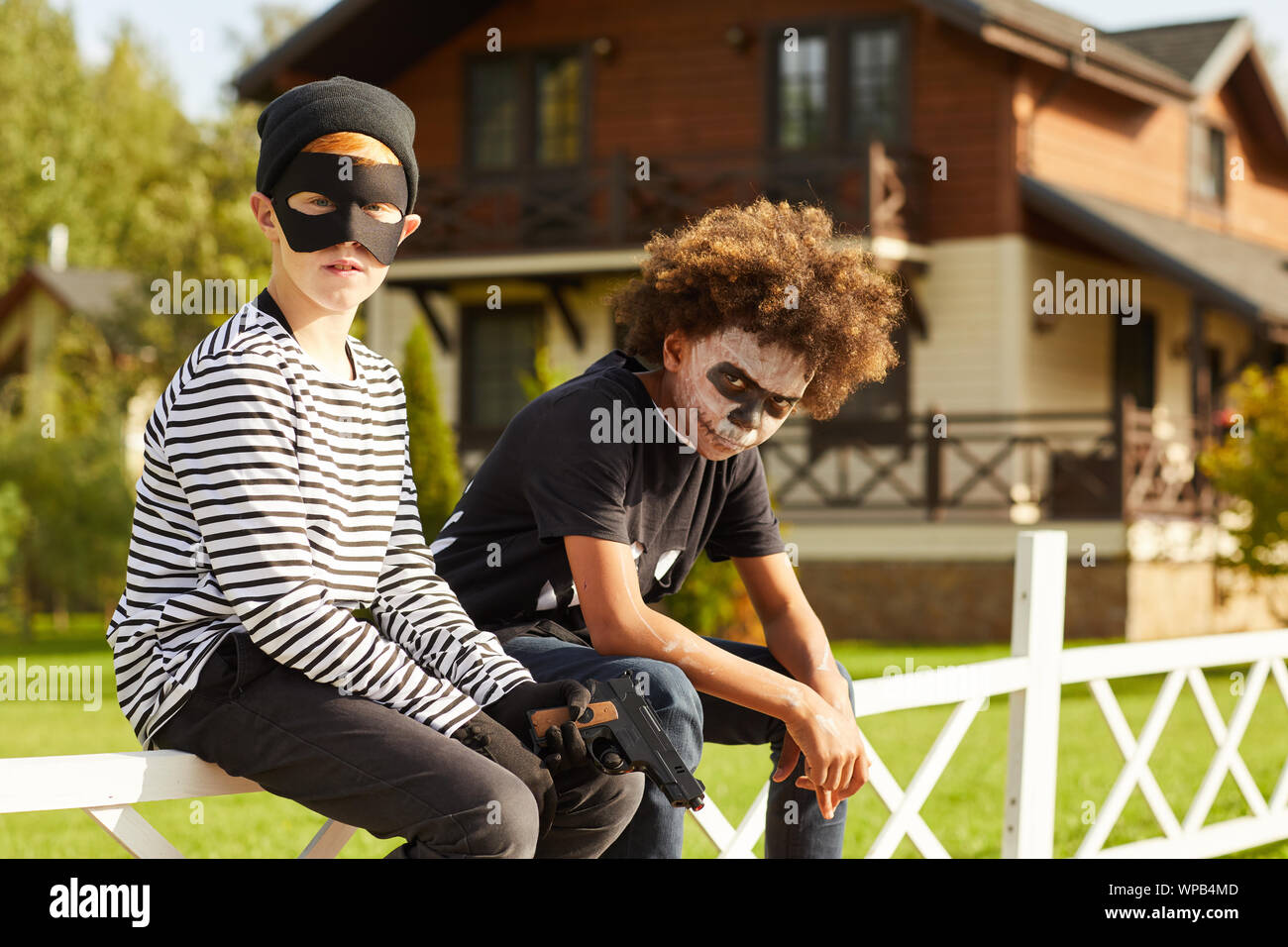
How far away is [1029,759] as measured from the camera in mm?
5355

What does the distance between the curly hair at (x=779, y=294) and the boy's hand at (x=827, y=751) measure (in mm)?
810

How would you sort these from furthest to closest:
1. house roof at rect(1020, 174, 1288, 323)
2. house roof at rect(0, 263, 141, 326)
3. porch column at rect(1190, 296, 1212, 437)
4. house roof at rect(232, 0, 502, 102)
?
house roof at rect(0, 263, 141, 326) < house roof at rect(232, 0, 502, 102) < porch column at rect(1190, 296, 1212, 437) < house roof at rect(1020, 174, 1288, 323)

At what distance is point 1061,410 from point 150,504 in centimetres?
1859

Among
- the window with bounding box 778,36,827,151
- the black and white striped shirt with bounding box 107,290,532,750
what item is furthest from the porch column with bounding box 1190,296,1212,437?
the black and white striped shirt with bounding box 107,290,532,750

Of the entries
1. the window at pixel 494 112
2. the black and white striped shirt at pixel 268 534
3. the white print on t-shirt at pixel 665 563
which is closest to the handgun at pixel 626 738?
the black and white striped shirt at pixel 268 534

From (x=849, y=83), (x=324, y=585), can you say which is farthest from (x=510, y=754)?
(x=849, y=83)

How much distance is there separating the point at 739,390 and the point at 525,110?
1915 centimetres

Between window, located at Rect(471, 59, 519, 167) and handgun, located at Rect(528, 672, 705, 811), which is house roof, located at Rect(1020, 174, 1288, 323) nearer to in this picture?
window, located at Rect(471, 59, 519, 167)

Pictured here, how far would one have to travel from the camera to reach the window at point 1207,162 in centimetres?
2448

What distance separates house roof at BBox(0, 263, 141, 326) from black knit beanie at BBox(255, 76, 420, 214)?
3336cm

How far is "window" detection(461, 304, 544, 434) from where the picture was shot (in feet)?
73.5

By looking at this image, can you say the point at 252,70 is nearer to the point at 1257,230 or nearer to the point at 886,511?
the point at 886,511

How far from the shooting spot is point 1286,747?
1005 centimetres

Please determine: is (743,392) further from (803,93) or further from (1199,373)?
(803,93)
